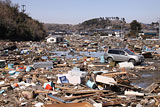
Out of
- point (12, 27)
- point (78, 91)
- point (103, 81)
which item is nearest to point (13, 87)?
point (78, 91)

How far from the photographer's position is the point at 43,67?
17.5m

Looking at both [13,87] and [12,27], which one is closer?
[13,87]

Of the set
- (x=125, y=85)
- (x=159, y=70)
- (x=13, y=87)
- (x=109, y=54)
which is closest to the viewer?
(x=125, y=85)

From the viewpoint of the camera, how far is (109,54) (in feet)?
65.7

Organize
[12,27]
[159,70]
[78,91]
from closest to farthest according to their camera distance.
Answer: [78,91] → [159,70] → [12,27]

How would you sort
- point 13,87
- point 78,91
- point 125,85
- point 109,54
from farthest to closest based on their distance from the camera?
point 109,54 < point 13,87 < point 125,85 < point 78,91

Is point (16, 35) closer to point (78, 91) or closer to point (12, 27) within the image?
point (12, 27)

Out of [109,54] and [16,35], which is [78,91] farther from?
[16,35]

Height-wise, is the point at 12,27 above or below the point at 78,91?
above

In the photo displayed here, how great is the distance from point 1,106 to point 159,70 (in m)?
12.8

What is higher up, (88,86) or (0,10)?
(0,10)

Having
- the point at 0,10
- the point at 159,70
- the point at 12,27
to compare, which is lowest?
the point at 159,70

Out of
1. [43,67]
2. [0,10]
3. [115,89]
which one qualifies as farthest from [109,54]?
Result: [0,10]

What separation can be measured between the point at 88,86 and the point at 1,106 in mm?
4118
